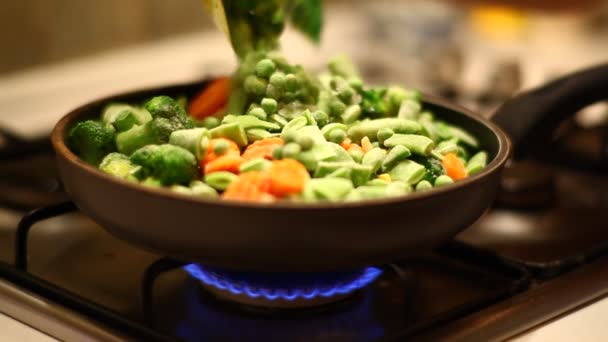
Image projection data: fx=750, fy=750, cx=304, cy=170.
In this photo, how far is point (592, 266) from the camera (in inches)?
32.2

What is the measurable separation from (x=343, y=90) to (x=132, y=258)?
309mm

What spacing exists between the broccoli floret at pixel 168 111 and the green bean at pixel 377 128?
167 mm

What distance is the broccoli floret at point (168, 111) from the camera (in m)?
0.72

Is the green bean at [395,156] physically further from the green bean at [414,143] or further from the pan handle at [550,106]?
the pan handle at [550,106]

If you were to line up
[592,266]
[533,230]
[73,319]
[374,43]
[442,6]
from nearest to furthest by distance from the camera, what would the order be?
[73,319]
[592,266]
[533,230]
[374,43]
[442,6]

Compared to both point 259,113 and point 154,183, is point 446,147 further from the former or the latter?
point 154,183

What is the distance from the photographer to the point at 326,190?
2.02 ft

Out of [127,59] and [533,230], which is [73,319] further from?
[127,59]

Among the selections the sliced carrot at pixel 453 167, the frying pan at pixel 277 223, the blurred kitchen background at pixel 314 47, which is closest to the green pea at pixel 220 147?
the frying pan at pixel 277 223

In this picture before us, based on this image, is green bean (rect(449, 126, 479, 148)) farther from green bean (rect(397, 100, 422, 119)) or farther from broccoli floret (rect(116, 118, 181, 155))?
broccoli floret (rect(116, 118, 181, 155))

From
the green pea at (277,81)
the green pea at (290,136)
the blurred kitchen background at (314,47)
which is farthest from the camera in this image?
the blurred kitchen background at (314,47)

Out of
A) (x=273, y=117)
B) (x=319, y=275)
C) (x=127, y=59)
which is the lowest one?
(x=127, y=59)

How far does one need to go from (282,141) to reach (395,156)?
107 millimetres

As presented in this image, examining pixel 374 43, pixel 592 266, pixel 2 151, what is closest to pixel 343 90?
pixel 592 266
